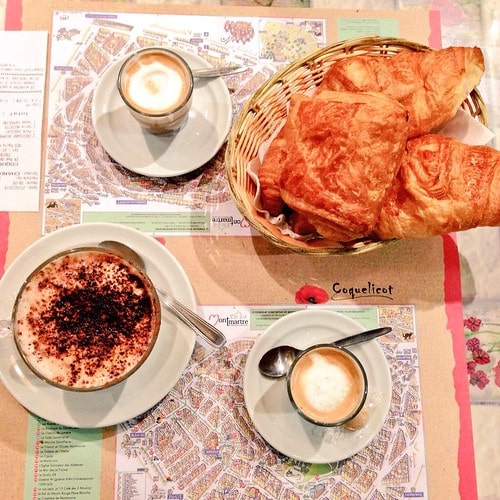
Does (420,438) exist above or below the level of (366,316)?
below

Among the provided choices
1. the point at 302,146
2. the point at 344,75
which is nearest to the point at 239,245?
the point at 302,146

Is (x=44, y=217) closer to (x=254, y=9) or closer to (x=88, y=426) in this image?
(x=88, y=426)

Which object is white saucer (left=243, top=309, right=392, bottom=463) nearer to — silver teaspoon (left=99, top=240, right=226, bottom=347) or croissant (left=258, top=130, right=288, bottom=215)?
silver teaspoon (left=99, top=240, right=226, bottom=347)

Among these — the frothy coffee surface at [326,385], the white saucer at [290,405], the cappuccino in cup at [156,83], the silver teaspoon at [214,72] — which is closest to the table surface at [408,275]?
the white saucer at [290,405]

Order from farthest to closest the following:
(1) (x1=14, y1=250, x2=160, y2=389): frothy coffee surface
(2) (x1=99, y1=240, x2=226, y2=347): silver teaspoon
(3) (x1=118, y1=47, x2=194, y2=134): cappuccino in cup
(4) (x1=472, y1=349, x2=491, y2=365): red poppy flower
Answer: (4) (x1=472, y1=349, x2=491, y2=365): red poppy flower
(3) (x1=118, y1=47, x2=194, y2=134): cappuccino in cup
(2) (x1=99, y1=240, x2=226, y2=347): silver teaspoon
(1) (x1=14, y1=250, x2=160, y2=389): frothy coffee surface

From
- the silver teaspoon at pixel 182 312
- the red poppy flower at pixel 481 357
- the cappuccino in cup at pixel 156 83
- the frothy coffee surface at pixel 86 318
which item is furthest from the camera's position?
the red poppy flower at pixel 481 357

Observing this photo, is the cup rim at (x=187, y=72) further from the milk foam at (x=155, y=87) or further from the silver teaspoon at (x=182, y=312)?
the silver teaspoon at (x=182, y=312)

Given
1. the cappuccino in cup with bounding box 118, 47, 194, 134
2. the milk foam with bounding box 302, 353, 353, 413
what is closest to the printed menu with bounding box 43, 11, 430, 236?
the cappuccino in cup with bounding box 118, 47, 194, 134

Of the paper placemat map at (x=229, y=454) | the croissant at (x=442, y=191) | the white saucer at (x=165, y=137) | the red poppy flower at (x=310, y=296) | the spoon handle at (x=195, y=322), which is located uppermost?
the white saucer at (x=165, y=137)
